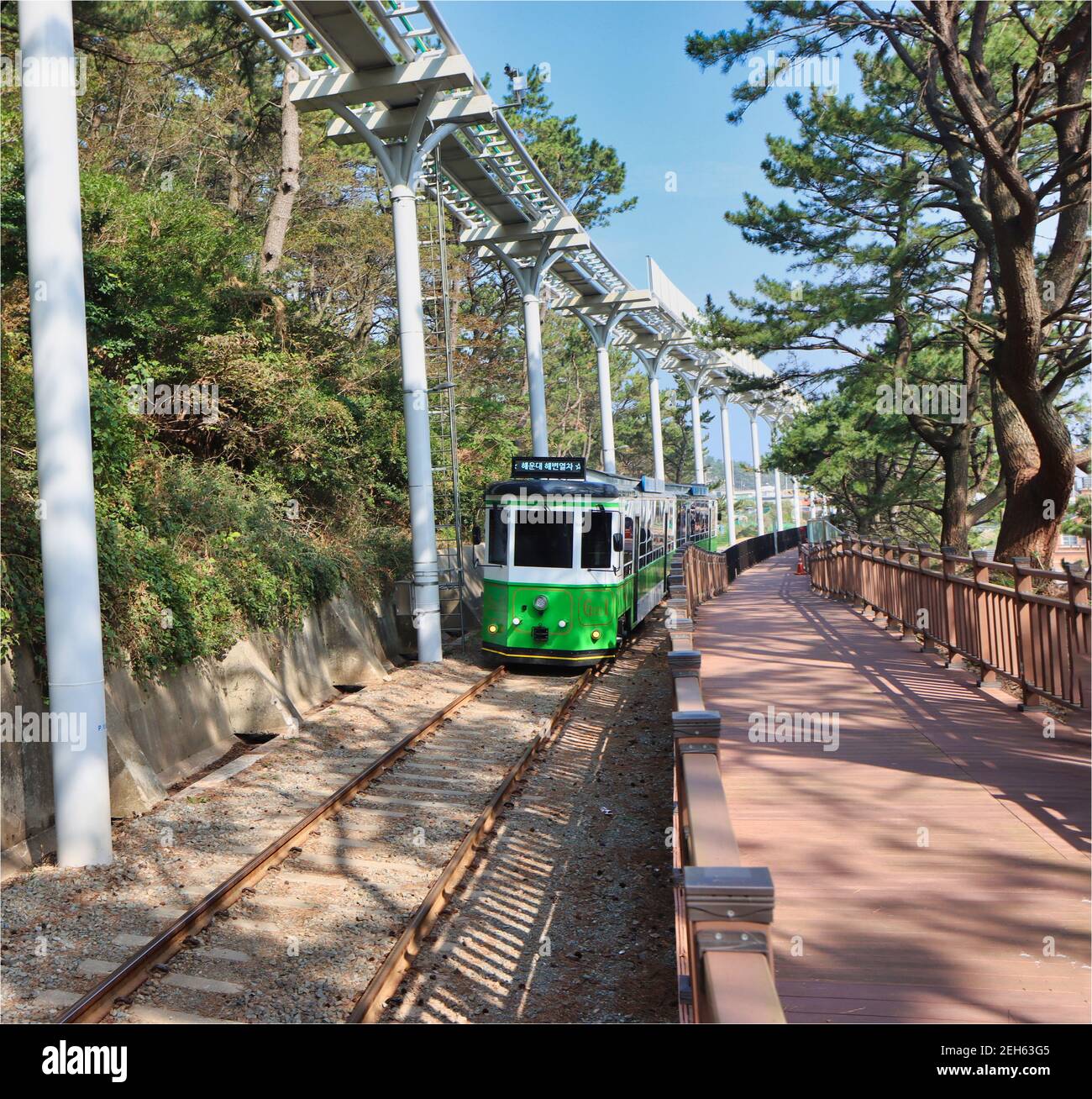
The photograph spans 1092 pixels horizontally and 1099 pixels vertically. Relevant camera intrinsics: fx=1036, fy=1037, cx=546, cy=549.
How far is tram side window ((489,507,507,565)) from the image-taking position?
1677 cm

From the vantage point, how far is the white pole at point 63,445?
7.85m

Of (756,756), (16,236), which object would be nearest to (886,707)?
(756,756)

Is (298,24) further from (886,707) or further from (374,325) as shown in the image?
(374,325)

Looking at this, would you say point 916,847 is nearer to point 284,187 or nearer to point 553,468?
point 553,468

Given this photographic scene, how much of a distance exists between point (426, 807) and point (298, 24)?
39.7 ft

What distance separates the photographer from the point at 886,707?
9820 millimetres

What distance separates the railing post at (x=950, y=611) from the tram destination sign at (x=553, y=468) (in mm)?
6778

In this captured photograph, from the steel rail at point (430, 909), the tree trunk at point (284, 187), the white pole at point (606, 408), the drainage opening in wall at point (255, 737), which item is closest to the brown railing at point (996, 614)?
the steel rail at point (430, 909)

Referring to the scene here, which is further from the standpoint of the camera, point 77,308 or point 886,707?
point 886,707

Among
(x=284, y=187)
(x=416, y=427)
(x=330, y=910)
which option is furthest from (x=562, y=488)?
(x=330, y=910)

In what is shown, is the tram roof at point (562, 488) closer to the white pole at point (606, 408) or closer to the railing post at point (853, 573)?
the railing post at point (853, 573)

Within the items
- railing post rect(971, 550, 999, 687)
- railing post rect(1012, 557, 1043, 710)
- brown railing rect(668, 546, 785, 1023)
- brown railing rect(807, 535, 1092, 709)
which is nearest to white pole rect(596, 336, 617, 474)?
brown railing rect(807, 535, 1092, 709)

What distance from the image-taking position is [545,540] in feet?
54.1

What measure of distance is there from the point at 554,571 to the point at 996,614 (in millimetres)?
7980
